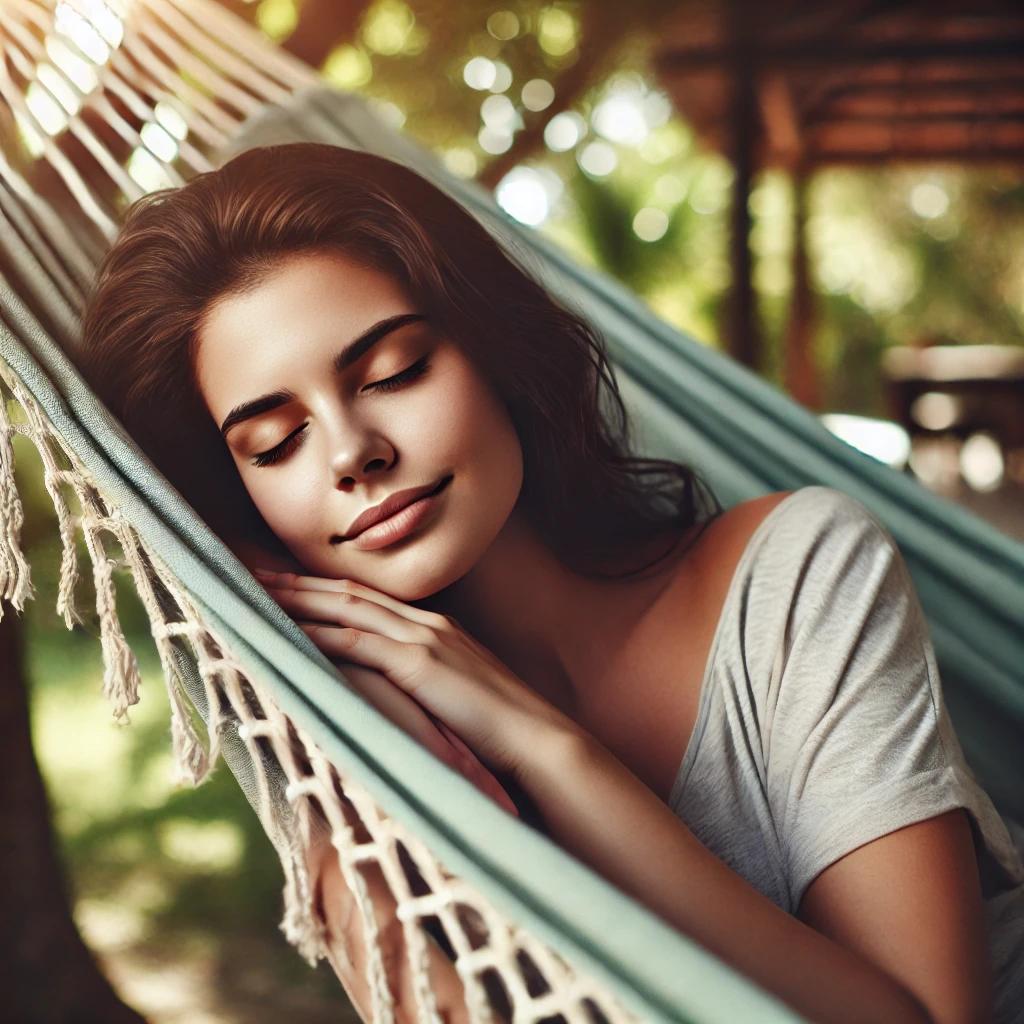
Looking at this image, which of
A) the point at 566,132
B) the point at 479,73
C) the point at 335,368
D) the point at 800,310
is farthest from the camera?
the point at 566,132

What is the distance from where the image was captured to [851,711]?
0.72 m

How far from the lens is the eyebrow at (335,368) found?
0.71 metres

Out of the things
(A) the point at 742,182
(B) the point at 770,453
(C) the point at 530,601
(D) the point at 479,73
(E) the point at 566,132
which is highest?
(E) the point at 566,132

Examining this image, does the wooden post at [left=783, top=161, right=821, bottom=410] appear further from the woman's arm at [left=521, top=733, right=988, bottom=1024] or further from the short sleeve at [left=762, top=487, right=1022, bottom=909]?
the woman's arm at [left=521, top=733, right=988, bottom=1024]

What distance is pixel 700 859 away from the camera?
634 mm

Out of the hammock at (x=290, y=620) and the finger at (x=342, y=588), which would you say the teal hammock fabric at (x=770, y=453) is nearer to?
the hammock at (x=290, y=620)

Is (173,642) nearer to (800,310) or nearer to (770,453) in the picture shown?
(770,453)

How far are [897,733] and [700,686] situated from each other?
5.9 inches

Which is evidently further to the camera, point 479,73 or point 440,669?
point 479,73

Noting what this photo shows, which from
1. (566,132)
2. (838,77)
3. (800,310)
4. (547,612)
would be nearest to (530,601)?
(547,612)

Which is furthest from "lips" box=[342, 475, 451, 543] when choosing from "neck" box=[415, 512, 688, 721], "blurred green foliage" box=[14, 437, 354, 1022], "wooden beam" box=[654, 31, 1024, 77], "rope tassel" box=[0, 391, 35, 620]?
"wooden beam" box=[654, 31, 1024, 77]

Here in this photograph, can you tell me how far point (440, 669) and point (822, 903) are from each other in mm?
295

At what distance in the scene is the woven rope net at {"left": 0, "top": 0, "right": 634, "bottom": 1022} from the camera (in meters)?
0.57

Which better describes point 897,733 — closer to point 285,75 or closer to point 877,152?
point 285,75
